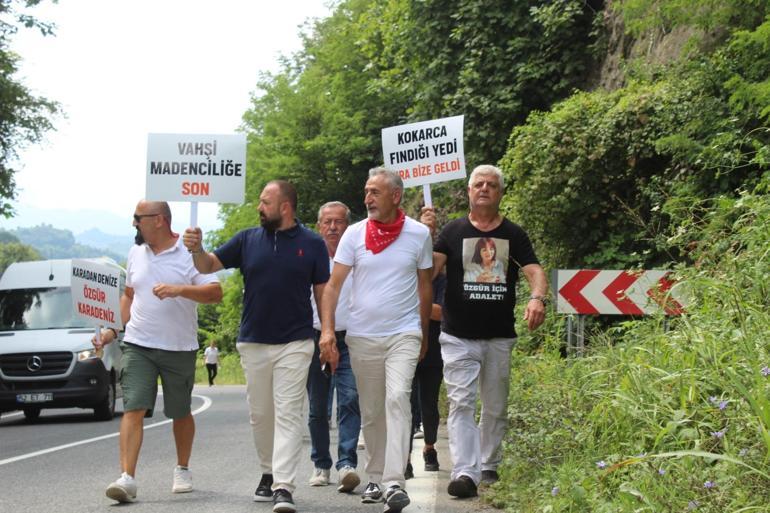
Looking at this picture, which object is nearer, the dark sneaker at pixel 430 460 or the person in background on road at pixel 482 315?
the person in background on road at pixel 482 315

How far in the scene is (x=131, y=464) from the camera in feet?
27.0

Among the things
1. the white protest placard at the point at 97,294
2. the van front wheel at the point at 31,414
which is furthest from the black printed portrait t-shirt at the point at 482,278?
the van front wheel at the point at 31,414

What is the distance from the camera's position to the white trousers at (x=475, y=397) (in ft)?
26.8

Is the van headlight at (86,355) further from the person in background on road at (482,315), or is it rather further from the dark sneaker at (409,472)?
the person in background on road at (482,315)

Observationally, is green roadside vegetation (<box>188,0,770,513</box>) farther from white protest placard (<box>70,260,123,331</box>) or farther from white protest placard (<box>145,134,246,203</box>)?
white protest placard (<box>70,260,123,331</box>)

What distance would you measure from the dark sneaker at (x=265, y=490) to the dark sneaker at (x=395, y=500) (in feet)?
4.14

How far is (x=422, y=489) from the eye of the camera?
28.3 ft

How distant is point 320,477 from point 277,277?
1.79 meters

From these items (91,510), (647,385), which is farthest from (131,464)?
(647,385)

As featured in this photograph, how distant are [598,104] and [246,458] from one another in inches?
358

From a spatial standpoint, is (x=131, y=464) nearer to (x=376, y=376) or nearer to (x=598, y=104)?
(x=376, y=376)

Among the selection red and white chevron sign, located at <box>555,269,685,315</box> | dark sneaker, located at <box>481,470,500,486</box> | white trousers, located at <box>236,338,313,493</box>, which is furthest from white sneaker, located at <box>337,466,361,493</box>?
red and white chevron sign, located at <box>555,269,685,315</box>

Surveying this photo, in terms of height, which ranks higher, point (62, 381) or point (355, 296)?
point (355, 296)

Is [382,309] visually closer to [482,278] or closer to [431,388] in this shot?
[482,278]
